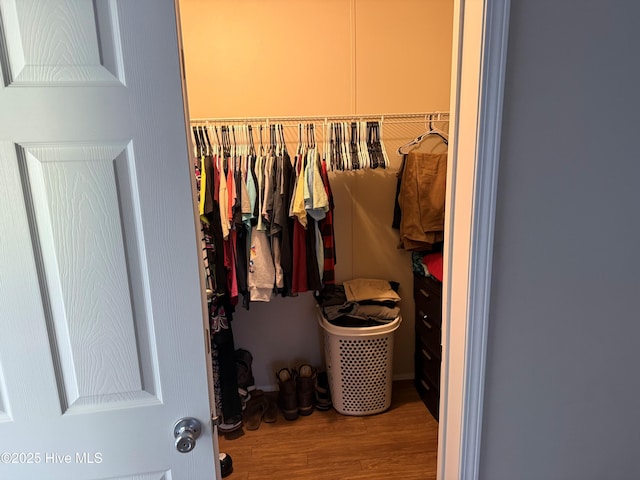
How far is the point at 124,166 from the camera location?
2.54 feet

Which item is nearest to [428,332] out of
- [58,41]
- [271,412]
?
[271,412]

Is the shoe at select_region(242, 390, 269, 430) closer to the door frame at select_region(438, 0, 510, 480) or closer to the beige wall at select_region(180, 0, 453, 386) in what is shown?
the beige wall at select_region(180, 0, 453, 386)

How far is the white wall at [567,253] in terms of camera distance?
3.00 ft

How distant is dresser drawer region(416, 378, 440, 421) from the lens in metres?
2.26

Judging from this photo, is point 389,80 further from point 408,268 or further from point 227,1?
point 408,268

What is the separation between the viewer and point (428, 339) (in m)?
2.33

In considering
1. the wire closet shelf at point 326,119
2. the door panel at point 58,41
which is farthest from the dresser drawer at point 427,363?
the door panel at point 58,41

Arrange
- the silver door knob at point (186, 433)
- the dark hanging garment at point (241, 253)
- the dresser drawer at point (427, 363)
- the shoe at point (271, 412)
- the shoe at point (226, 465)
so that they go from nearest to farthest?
the silver door knob at point (186, 433) → the shoe at point (226, 465) → the dark hanging garment at point (241, 253) → the dresser drawer at point (427, 363) → the shoe at point (271, 412)

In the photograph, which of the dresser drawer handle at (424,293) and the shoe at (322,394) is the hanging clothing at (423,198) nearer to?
the dresser drawer handle at (424,293)

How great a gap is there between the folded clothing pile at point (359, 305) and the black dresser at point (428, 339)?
0.17 metres

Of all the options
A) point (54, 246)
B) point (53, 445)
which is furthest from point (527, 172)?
point (53, 445)

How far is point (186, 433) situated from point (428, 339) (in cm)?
175

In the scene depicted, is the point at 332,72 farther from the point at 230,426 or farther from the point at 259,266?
the point at 230,426

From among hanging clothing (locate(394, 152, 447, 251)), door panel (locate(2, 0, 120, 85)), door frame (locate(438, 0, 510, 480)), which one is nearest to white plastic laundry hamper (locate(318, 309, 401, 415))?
hanging clothing (locate(394, 152, 447, 251))
